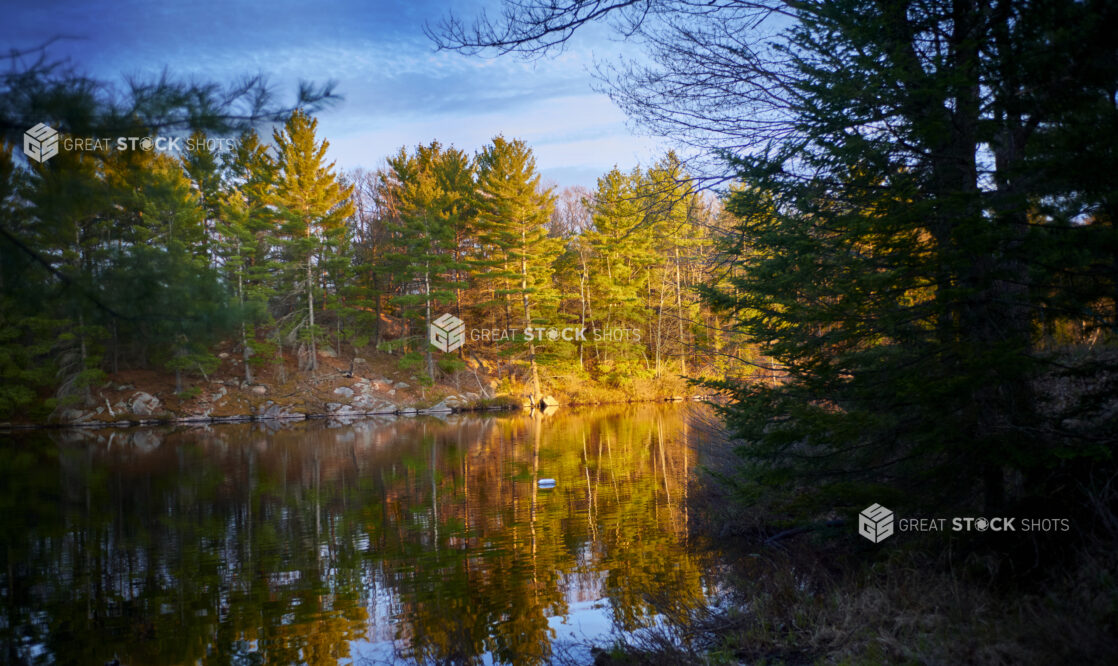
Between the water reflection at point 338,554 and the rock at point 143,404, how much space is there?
33.8ft

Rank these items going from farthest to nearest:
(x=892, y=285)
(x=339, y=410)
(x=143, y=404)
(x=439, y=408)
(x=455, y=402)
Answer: (x=455, y=402), (x=439, y=408), (x=339, y=410), (x=143, y=404), (x=892, y=285)

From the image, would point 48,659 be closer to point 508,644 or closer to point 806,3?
point 508,644

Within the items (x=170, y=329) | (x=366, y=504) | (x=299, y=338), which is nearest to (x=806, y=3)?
(x=170, y=329)

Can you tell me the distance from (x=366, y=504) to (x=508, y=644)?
6.62 m

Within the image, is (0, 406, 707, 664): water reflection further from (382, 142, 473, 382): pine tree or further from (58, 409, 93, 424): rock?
(382, 142, 473, 382): pine tree

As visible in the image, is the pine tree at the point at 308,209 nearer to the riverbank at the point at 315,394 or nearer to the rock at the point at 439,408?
the riverbank at the point at 315,394

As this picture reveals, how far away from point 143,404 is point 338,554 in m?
23.3

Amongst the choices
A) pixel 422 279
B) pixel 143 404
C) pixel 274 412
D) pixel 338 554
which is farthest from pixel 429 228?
pixel 338 554

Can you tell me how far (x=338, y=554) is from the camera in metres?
8.77

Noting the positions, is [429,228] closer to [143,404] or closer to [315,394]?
[315,394]

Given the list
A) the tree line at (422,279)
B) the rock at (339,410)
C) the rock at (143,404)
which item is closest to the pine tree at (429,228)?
the tree line at (422,279)

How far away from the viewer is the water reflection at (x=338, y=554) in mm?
6137

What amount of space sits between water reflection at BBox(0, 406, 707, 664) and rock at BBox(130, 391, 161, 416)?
1029cm

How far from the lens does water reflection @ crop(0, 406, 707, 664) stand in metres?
6.14
